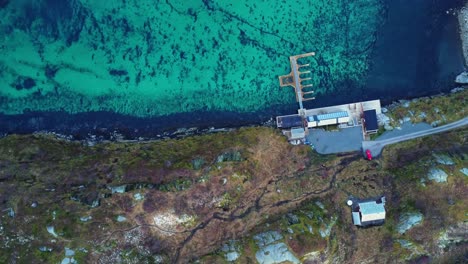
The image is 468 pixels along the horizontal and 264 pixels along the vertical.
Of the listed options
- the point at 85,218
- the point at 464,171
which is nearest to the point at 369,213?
the point at 464,171

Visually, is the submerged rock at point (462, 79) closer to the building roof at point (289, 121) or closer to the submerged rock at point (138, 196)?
the building roof at point (289, 121)

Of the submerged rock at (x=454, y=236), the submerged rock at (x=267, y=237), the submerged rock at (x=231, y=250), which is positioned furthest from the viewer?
the submerged rock at (x=454, y=236)

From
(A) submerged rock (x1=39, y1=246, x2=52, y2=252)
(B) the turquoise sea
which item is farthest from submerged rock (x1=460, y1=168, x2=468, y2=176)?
(A) submerged rock (x1=39, y1=246, x2=52, y2=252)

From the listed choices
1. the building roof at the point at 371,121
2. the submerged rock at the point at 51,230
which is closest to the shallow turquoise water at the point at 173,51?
the building roof at the point at 371,121

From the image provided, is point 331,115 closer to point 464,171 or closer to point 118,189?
point 464,171

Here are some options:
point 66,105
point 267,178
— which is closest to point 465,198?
point 267,178

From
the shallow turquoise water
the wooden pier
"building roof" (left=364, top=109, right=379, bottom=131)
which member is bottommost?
Answer: "building roof" (left=364, top=109, right=379, bottom=131)

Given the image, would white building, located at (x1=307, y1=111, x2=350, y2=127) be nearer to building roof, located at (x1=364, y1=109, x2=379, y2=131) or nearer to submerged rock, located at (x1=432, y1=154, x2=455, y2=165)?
building roof, located at (x1=364, y1=109, x2=379, y2=131)
